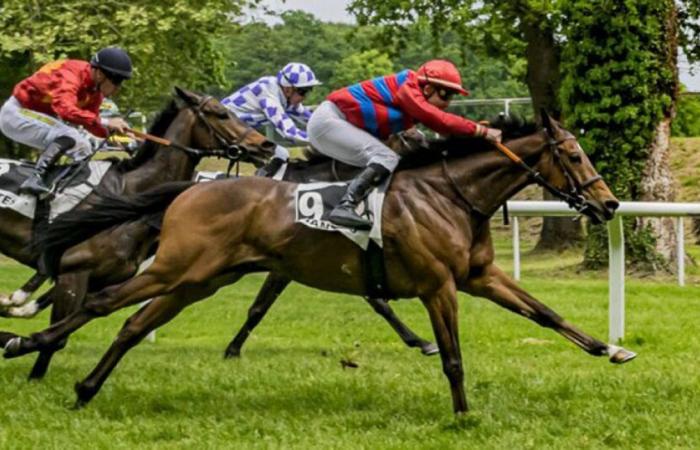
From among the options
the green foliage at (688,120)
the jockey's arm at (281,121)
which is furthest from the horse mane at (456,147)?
the green foliage at (688,120)

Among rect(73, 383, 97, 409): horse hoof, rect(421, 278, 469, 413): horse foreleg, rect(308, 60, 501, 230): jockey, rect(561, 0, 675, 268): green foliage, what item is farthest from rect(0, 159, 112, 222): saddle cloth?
rect(561, 0, 675, 268): green foliage

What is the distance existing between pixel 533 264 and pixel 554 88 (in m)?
2.85

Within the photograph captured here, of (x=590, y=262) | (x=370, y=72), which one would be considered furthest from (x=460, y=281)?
(x=370, y=72)

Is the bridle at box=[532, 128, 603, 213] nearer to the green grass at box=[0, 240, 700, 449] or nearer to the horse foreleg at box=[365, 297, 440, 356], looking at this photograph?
the green grass at box=[0, 240, 700, 449]

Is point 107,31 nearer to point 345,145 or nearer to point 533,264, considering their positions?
point 533,264

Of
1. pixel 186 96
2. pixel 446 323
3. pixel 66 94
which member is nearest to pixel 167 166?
pixel 186 96

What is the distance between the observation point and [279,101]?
952 centimetres

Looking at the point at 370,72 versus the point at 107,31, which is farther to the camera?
the point at 370,72

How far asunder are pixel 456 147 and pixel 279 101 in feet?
8.77

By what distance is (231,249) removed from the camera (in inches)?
270

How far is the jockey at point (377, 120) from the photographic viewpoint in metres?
6.87

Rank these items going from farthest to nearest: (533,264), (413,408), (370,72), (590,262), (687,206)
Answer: (370,72)
(533,264)
(590,262)
(687,206)
(413,408)

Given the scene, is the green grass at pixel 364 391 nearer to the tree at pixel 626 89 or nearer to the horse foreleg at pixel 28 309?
the horse foreleg at pixel 28 309

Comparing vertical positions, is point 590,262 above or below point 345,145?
below
